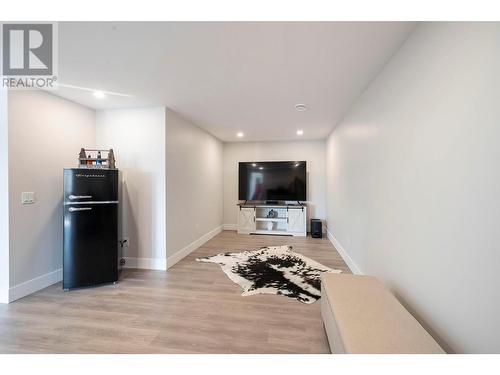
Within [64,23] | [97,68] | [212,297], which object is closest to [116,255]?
[212,297]

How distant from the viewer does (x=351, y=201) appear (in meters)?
3.11

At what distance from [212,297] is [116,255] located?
1.42m

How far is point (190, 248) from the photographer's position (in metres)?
3.92

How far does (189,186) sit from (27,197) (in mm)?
2070

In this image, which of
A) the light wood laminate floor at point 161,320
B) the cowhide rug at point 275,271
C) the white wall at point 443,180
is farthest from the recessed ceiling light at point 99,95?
the white wall at point 443,180

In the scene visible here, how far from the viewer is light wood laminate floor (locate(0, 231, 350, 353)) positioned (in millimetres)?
1639

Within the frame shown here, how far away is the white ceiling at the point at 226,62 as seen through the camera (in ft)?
5.13

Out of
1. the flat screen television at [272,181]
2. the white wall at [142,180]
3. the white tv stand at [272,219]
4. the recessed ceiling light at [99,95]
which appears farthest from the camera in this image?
the flat screen television at [272,181]

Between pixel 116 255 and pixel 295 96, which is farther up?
pixel 295 96

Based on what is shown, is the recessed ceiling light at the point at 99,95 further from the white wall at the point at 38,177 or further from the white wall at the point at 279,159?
the white wall at the point at 279,159

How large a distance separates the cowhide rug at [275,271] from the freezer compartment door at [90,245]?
1340 mm

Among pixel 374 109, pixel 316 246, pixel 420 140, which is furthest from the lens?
pixel 316 246
